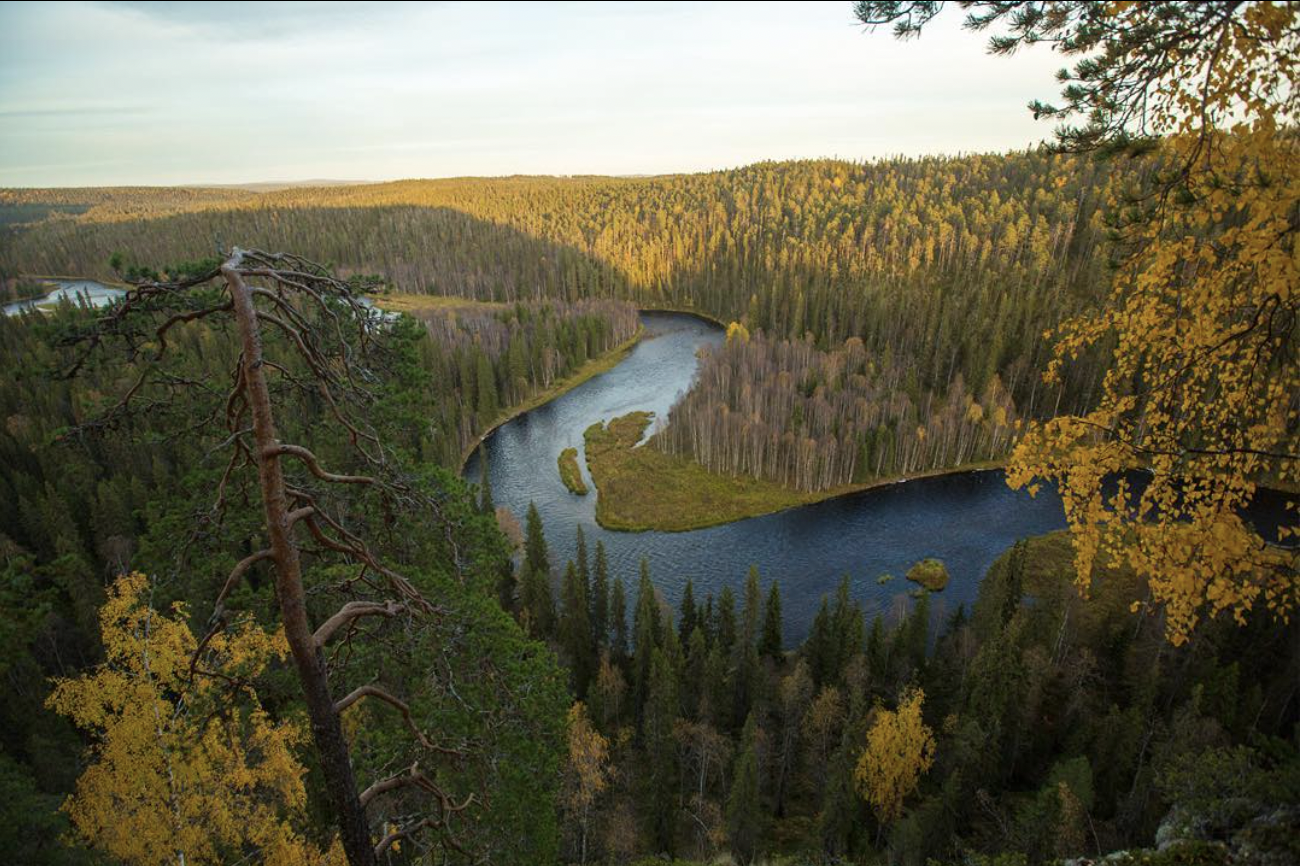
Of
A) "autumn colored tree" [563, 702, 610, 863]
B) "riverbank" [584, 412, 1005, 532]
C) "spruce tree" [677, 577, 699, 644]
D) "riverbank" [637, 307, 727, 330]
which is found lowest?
"riverbank" [584, 412, 1005, 532]

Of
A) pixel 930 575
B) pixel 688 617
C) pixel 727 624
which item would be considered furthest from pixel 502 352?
pixel 930 575

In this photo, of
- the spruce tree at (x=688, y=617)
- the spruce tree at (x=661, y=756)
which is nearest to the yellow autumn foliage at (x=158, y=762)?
the spruce tree at (x=661, y=756)

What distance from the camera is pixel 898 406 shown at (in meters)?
77.6

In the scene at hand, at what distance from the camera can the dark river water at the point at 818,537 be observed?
5300cm

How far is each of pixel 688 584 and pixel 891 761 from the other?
688 inches

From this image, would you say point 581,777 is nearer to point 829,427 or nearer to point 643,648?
point 643,648

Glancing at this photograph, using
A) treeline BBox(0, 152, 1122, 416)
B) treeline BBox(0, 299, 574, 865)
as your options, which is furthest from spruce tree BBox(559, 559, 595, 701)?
treeline BBox(0, 152, 1122, 416)

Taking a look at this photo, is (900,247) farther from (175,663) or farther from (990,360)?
(175,663)

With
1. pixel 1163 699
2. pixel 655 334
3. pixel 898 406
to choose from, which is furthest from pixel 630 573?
pixel 655 334

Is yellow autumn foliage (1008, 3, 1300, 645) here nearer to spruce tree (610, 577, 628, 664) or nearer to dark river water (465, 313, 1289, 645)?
spruce tree (610, 577, 628, 664)

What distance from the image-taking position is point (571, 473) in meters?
73.3

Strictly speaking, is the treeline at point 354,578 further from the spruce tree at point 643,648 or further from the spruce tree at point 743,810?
the spruce tree at point 643,648

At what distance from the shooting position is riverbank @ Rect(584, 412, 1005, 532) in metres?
64.4

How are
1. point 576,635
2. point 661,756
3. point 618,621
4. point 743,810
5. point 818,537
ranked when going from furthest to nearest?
point 818,537
point 618,621
point 576,635
point 661,756
point 743,810
